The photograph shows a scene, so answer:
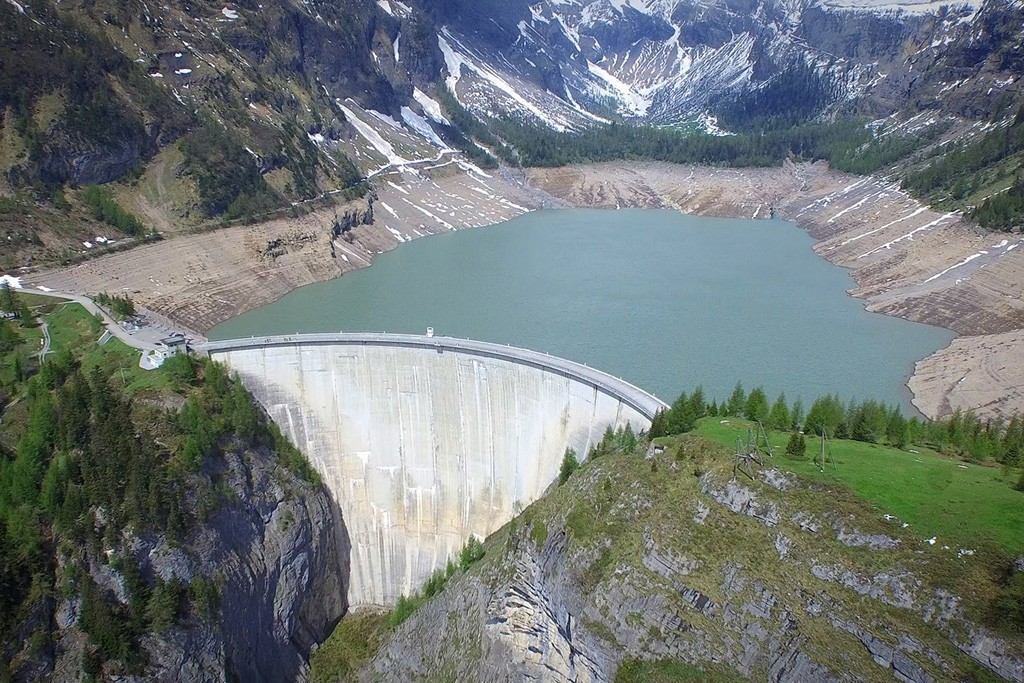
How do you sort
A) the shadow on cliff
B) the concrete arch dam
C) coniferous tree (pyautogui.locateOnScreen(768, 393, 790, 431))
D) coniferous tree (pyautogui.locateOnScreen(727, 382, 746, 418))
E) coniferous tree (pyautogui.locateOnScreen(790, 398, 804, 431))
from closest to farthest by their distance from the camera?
coniferous tree (pyautogui.locateOnScreen(768, 393, 790, 431)), coniferous tree (pyautogui.locateOnScreen(790, 398, 804, 431)), the shadow on cliff, coniferous tree (pyautogui.locateOnScreen(727, 382, 746, 418)), the concrete arch dam

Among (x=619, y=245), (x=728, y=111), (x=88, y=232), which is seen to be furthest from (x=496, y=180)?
(x=728, y=111)

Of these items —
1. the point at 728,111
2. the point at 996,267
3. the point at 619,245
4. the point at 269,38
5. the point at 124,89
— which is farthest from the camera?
the point at 728,111

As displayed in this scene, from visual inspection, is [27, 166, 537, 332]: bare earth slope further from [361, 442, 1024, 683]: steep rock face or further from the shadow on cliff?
[361, 442, 1024, 683]: steep rock face

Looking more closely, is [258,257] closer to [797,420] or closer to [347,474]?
[347,474]

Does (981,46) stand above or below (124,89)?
above

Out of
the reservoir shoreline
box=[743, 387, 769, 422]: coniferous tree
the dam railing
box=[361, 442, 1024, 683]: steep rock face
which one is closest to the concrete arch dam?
the dam railing

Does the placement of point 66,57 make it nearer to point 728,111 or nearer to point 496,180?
point 496,180

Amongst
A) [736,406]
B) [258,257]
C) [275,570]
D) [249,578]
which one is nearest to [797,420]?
[736,406]
